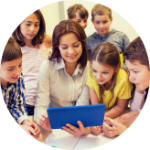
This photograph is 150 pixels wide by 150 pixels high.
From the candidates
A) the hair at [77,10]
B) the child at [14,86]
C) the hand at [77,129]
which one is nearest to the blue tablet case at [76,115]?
the hand at [77,129]

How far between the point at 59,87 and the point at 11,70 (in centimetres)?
20

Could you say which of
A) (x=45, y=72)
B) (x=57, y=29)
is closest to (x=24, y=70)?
(x=45, y=72)

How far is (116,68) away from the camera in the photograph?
0.69 m

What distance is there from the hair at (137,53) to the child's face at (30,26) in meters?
0.38

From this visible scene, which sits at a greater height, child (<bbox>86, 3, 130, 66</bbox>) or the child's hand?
child (<bbox>86, 3, 130, 66</bbox>)

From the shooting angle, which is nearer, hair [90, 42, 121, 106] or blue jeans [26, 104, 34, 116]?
hair [90, 42, 121, 106]

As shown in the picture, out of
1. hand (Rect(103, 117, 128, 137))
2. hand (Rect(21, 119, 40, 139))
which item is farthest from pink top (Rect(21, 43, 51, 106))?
hand (Rect(103, 117, 128, 137))

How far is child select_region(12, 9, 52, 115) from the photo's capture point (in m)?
0.74

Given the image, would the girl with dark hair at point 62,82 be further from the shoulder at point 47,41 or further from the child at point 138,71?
the child at point 138,71

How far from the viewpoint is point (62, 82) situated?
2.44ft

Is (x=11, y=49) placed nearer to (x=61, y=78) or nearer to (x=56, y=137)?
(x=61, y=78)

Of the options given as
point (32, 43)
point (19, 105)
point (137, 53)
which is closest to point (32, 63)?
point (32, 43)

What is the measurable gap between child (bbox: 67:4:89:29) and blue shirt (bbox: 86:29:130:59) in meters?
0.06

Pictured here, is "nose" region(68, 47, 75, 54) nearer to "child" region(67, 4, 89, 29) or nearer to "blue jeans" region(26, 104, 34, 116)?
"child" region(67, 4, 89, 29)
